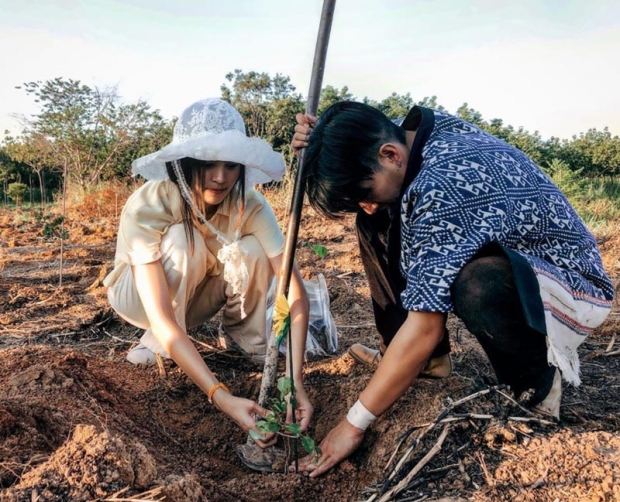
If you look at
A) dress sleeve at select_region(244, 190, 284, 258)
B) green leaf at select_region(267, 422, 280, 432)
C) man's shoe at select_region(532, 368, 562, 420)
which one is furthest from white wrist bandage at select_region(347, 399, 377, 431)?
dress sleeve at select_region(244, 190, 284, 258)

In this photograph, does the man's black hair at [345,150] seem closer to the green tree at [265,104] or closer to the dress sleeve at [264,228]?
the dress sleeve at [264,228]

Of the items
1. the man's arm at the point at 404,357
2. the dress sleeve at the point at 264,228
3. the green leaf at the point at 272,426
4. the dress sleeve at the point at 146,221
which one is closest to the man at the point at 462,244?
the man's arm at the point at 404,357

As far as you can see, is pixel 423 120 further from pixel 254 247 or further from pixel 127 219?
pixel 127 219

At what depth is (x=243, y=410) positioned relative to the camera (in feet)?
5.34

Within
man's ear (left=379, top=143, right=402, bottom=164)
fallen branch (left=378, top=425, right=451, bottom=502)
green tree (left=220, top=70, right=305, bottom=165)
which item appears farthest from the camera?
green tree (left=220, top=70, right=305, bottom=165)

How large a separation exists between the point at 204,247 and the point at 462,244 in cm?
118

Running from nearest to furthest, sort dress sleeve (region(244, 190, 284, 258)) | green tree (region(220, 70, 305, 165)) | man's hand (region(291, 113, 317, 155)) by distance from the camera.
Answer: man's hand (region(291, 113, 317, 155)) < dress sleeve (region(244, 190, 284, 258)) < green tree (region(220, 70, 305, 165))

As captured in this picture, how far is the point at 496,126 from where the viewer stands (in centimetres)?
1758

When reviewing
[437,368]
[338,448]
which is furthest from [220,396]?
[437,368]

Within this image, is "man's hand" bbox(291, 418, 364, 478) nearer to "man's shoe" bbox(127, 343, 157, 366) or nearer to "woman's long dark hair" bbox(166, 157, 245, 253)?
"woman's long dark hair" bbox(166, 157, 245, 253)

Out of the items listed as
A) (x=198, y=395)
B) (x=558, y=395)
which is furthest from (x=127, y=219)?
(x=558, y=395)

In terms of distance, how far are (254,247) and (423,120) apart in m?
0.94

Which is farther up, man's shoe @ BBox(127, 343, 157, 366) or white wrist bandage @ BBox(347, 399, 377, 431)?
white wrist bandage @ BBox(347, 399, 377, 431)

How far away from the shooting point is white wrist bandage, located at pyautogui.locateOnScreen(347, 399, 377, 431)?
1495 mm
